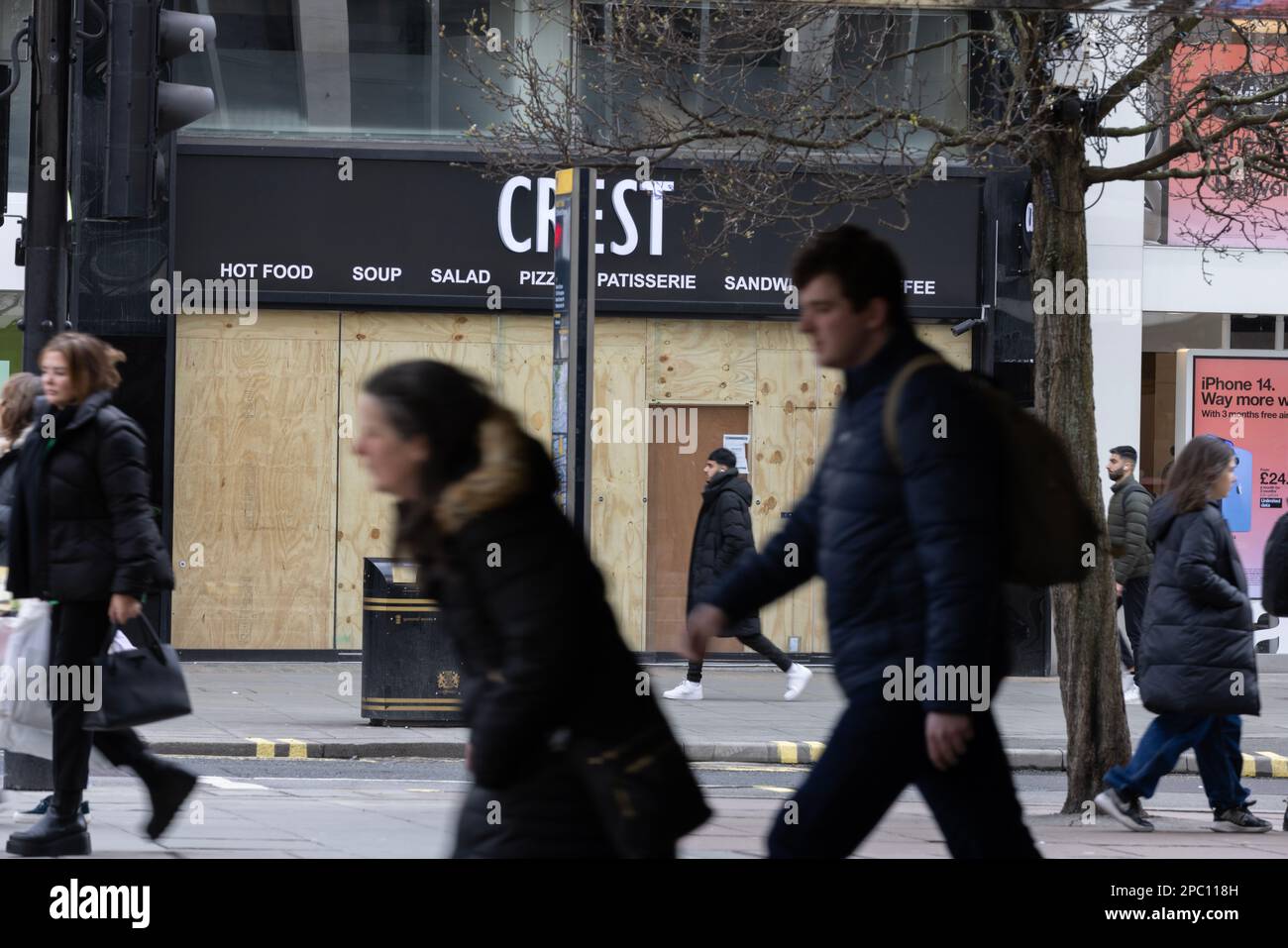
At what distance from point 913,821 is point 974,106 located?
946 centimetres

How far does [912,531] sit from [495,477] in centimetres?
109

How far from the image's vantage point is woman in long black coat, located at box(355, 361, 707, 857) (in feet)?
10.6

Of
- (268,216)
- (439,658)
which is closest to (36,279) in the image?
(439,658)

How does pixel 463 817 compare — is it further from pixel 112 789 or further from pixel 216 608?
pixel 216 608

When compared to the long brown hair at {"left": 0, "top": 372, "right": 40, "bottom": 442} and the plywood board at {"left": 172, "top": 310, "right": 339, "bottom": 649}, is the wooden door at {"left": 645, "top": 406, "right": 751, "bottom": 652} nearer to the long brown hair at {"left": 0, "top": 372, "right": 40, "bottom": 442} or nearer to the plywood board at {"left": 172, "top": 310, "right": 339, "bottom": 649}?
the plywood board at {"left": 172, "top": 310, "right": 339, "bottom": 649}

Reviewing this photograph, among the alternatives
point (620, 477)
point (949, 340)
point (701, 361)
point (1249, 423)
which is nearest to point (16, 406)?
point (620, 477)

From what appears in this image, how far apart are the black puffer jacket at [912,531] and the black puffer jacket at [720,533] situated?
31.8 ft

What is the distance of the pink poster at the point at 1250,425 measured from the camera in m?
17.4

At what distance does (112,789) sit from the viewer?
8734 millimetres

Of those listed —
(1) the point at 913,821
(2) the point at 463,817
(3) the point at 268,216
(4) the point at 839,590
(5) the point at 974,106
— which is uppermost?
(5) the point at 974,106

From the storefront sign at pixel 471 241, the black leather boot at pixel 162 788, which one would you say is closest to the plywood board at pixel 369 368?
the storefront sign at pixel 471 241

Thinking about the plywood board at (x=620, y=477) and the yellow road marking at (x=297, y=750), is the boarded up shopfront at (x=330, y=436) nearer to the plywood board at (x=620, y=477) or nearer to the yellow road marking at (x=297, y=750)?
the plywood board at (x=620, y=477)

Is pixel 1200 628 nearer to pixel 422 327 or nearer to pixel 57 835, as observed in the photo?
pixel 57 835
